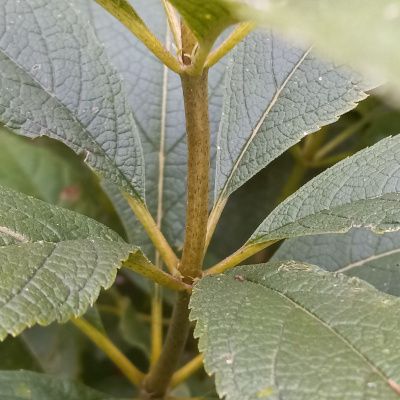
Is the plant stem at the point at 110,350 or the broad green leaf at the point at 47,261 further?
the plant stem at the point at 110,350

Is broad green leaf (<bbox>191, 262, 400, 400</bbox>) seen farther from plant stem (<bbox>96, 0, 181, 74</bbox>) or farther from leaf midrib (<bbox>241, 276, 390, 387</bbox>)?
plant stem (<bbox>96, 0, 181, 74</bbox>)

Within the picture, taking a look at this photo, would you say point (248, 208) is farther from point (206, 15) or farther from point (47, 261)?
point (206, 15)

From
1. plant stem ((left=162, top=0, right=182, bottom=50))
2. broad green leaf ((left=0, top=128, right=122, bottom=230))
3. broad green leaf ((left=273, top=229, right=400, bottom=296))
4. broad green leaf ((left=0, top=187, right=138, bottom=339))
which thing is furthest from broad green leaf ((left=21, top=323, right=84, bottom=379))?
A: plant stem ((left=162, top=0, right=182, bottom=50))

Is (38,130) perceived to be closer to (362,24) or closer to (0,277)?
(0,277)

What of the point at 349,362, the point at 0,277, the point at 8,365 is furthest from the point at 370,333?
the point at 8,365

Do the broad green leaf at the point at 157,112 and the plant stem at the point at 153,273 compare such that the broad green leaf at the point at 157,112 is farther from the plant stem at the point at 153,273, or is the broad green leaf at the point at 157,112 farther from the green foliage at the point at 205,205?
the plant stem at the point at 153,273

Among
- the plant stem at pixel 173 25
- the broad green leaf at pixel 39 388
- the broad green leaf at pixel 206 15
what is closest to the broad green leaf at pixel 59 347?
the broad green leaf at pixel 39 388

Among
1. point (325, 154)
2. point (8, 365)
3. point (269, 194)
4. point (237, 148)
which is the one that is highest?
point (325, 154)
